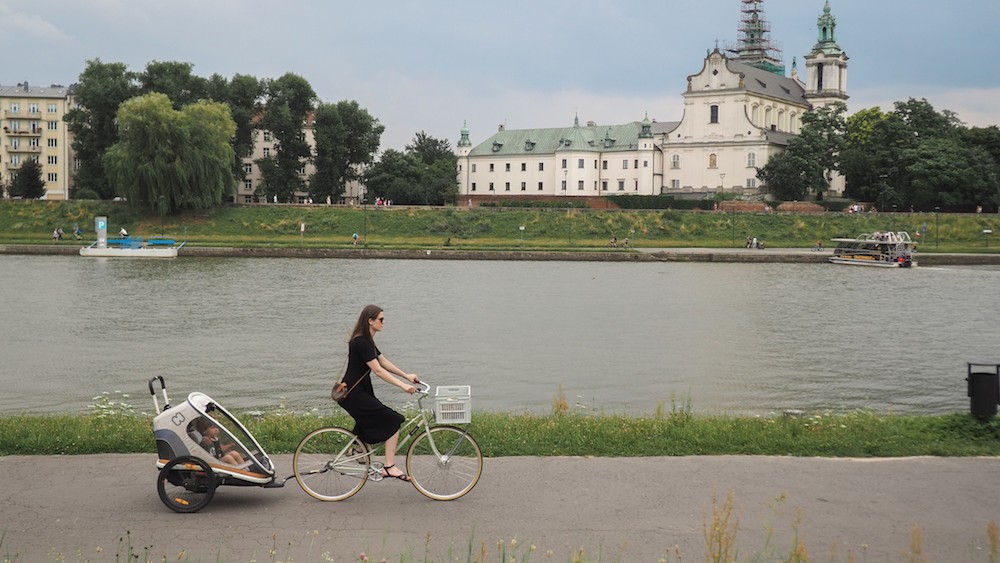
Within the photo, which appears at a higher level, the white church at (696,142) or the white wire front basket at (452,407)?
the white church at (696,142)

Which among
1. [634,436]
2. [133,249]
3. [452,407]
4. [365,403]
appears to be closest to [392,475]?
[365,403]

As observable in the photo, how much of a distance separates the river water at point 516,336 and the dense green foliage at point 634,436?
2724 mm

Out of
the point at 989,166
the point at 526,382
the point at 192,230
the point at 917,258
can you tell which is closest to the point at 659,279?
the point at 917,258

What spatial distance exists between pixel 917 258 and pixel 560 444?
206 feet

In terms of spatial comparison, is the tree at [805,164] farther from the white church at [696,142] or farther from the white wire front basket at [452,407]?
the white wire front basket at [452,407]

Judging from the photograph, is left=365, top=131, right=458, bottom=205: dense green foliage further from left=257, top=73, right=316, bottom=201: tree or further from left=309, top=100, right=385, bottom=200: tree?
left=257, top=73, right=316, bottom=201: tree

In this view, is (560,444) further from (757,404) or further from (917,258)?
(917,258)

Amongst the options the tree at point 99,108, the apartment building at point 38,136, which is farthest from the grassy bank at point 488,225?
the apartment building at point 38,136

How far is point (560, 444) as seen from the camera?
10.7 metres

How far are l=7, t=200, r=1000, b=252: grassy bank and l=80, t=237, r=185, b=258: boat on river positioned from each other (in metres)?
4.98

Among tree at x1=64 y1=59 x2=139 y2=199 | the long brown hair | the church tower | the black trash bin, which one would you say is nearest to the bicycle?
the long brown hair

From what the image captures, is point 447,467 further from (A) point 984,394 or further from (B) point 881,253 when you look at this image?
(B) point 881,253

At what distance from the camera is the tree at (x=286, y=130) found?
91.8 meters

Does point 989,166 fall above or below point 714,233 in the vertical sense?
above
